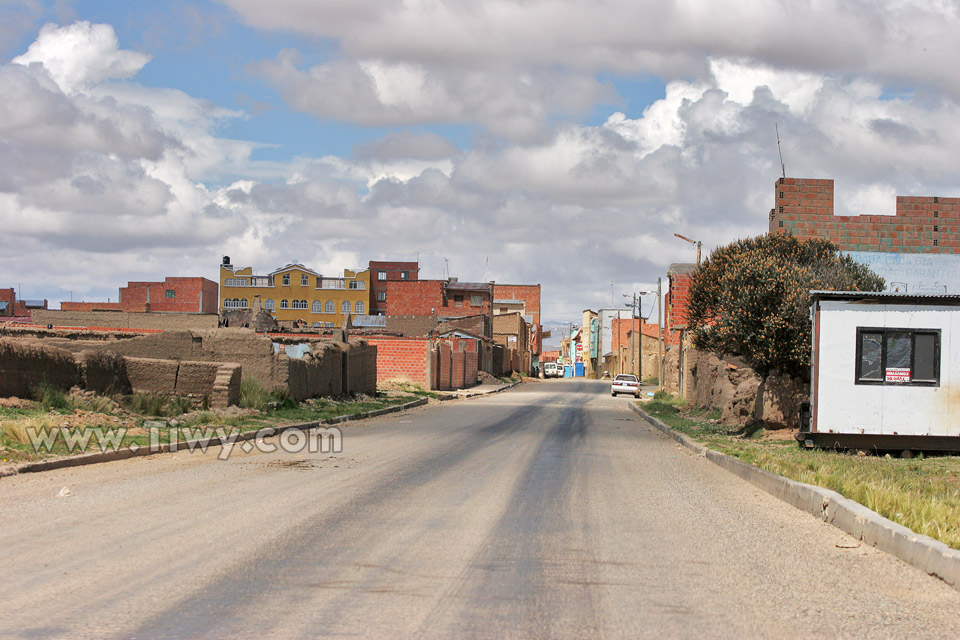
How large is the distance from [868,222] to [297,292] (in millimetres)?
83579

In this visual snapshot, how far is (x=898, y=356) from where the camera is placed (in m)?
16.4

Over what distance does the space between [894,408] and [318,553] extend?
12.4 m

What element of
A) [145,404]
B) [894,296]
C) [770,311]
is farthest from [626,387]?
[145,404]

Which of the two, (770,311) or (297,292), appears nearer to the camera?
(770,311)

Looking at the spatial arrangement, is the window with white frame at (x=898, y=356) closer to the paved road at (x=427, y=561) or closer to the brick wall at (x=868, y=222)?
the paved road at (x=427, y=561)

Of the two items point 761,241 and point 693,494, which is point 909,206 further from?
point 693,494

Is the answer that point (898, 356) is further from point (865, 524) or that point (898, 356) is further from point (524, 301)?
point (524, 301)

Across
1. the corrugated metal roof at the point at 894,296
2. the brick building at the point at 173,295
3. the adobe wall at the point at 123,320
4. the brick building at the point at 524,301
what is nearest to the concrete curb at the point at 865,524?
the corrugated metal roof at the point at 894,296

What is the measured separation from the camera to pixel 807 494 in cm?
1065

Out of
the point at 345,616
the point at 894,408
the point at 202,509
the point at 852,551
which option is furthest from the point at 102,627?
the point at 894,408

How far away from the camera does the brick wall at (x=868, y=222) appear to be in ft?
90.8

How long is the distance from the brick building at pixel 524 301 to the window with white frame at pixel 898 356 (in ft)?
375

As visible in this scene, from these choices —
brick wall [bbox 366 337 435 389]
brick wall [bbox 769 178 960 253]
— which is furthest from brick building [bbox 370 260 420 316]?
brick wall [bbox 769 178 960 253]

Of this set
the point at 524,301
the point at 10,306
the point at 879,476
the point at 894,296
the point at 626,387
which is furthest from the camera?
the point at 524,301
